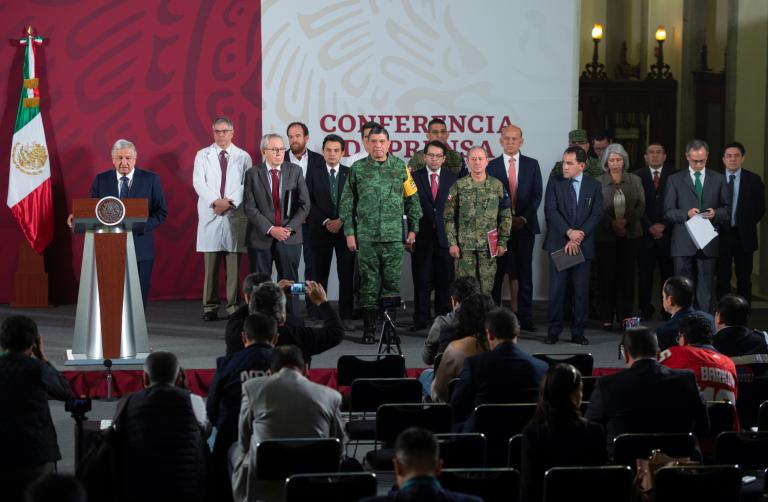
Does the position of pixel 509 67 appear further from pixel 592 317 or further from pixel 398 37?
pixel 592 317

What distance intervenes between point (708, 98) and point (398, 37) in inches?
229

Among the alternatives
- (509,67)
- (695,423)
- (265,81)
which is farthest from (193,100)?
(695,423)

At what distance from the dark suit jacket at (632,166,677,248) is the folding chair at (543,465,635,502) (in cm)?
605

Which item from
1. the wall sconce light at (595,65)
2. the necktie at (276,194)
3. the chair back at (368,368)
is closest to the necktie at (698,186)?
the necktie at (276,194)

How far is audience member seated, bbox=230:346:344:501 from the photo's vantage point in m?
4.66

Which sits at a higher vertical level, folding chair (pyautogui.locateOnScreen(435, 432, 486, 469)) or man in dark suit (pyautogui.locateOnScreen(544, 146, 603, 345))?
man in dark suit (pyautogui.locateOnScreen(544, 146, 603, 345))

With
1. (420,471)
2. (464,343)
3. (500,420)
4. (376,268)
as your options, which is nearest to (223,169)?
(376,268)

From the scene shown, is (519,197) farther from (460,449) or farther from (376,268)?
(460,449)

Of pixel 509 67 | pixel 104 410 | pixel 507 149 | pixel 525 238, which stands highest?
pixel 509 67

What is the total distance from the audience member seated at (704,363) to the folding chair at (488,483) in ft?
4.89

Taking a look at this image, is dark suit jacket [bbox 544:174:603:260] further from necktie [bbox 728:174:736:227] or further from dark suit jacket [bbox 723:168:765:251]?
dark suit jacket [bbox 723:168:765:251]

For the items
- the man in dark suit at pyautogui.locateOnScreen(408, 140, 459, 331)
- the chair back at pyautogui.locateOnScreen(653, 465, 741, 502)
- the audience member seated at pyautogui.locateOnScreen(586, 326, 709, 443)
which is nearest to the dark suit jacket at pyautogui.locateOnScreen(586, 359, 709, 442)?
the audience member seated at pyautogui.locateOnScreen(586, 326, 709, 443)

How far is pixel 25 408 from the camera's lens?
5035 mm

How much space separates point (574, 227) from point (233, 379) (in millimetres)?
4623
